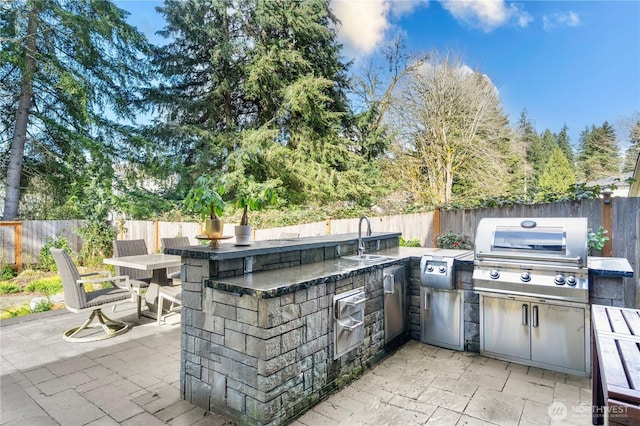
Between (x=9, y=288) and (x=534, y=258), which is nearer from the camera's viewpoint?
(x=534, y=258)

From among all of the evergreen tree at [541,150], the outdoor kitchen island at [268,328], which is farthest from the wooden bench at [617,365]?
the evergreen tree at [541,150]

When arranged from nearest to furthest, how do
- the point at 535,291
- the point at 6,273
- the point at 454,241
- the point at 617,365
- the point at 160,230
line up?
1. the point at 617,365
2. the point at 535,291
3. the point at 454,241
4. the point at 6,273
5. the point at 160,230

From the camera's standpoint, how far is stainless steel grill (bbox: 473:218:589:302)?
2787mm

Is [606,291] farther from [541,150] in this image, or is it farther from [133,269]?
[541,150]

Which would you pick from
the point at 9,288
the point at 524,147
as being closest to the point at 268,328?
the point at 9,288

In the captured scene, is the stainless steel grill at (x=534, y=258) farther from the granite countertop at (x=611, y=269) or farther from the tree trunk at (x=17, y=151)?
the tree trunk at (x=17, y=151)

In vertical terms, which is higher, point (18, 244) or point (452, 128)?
point (452, 128)

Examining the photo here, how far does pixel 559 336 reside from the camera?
2871 millimetres

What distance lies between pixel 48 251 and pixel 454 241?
8.60 meters

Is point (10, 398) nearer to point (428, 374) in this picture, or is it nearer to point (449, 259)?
point (428, 374)

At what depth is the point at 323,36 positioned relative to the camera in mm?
11156

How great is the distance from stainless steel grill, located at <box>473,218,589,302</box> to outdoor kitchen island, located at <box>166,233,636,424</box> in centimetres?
30

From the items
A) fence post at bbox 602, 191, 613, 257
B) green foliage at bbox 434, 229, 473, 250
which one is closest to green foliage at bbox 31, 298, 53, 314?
green foliage at bbox 434, 229, 473, 250

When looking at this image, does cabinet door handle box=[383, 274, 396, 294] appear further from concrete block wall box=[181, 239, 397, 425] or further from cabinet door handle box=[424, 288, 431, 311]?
concrete block wall box=[181, 239, 397, 425]
